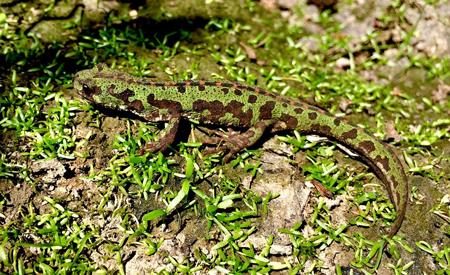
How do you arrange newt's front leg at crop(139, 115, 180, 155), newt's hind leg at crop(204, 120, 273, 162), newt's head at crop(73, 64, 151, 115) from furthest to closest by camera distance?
newt's hind leg at crop(204, 120, 273, 162) < newt's head at crop(73, 64, 151, 115) < newt's front leg at crop(139, 115, 180, 155)

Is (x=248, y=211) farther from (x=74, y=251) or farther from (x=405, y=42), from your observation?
(x=405, y=42)

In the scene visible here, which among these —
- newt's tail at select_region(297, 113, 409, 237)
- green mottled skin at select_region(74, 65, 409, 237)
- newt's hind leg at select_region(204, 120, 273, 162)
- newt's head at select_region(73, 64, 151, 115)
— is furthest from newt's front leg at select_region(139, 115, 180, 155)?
newt's tail at select_region(297, 113, 409, 237)

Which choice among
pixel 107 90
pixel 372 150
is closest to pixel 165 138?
pixel 107 90

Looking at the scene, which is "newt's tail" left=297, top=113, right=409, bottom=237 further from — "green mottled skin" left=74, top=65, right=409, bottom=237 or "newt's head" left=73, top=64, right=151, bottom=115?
"newt's head" left=73, top=64, right=151, bottom=115

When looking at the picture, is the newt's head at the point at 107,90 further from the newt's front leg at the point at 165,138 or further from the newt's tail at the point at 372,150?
the newt's tail at the point at 372,150

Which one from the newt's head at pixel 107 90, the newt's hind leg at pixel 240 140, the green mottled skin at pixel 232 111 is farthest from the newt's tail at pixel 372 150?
the newt's head at pixel 107 90

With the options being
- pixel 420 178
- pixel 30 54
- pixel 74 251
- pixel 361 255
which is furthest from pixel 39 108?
pixel 420 178

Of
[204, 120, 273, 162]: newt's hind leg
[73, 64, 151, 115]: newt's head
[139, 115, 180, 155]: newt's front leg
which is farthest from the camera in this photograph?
[204, 120, 273, 162]: newt's hind leg
